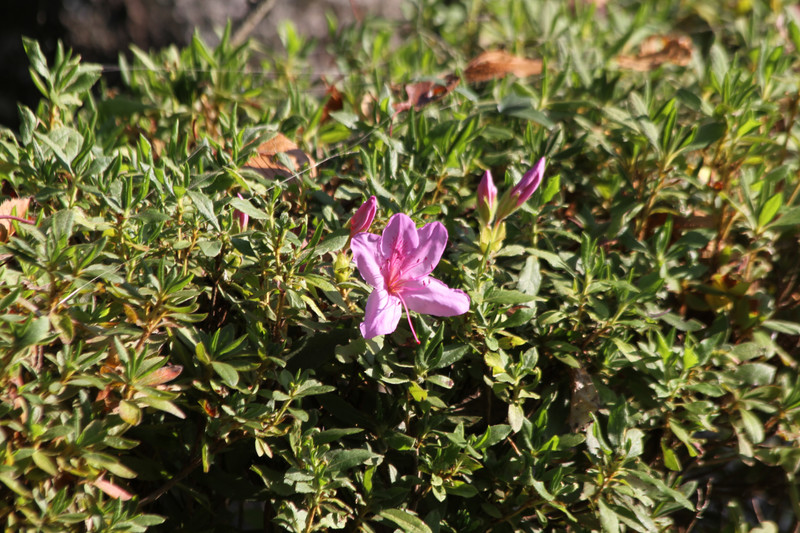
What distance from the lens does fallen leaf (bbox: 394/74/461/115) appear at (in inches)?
76.5

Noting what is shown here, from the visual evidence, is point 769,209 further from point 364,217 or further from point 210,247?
point 210,247

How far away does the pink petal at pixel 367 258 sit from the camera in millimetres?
1298

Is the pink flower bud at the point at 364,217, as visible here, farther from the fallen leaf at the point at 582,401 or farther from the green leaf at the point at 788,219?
the green leaf at the point at 788,219

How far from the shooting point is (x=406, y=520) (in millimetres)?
1327

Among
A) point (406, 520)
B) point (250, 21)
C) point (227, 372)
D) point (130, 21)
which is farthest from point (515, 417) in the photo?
point (130, 21)

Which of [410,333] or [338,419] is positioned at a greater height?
[410,333]

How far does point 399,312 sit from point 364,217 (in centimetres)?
19

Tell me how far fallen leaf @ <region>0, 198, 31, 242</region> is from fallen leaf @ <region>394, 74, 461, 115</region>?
0.90 meters

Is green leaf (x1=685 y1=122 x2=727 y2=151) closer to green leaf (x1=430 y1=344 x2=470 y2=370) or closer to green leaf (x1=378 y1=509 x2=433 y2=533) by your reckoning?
green leaf (x1=430 y1=344 x2=470 y2=370)

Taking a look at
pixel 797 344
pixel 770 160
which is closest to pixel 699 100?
pixel 770 160

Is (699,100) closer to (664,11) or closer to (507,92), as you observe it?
(507,92)

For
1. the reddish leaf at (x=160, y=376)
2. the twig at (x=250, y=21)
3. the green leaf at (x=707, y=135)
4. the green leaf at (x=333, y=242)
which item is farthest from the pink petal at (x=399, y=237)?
the twig at (x=250, y=21)

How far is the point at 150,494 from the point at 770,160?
1834 mm

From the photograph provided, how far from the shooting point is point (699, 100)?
1886 millimetres
